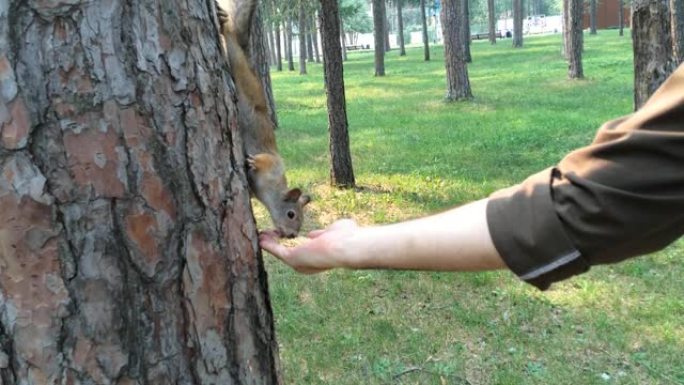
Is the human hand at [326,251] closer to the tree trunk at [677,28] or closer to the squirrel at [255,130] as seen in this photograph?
the squirrel at [255,130]

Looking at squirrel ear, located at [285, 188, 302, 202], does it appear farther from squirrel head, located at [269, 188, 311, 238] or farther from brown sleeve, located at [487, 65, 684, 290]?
brown sleeve, located at [487, 65, 684, 290]

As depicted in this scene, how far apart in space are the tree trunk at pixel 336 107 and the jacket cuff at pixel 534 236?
245 inches

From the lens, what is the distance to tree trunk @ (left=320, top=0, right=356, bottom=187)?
24.4 feet

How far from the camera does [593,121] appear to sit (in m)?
11.1

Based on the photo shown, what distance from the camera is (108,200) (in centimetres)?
152

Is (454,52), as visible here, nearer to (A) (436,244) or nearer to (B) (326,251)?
(B) (326,251)

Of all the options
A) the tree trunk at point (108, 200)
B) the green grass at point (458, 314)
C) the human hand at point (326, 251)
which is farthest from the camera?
the green grass at point (458, 314)

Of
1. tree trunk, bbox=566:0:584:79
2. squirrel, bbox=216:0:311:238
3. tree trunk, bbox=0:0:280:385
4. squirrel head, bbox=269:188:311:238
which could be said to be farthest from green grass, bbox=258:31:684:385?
tree trunk, bbox=566:0:584:79

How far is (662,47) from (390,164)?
3448mm

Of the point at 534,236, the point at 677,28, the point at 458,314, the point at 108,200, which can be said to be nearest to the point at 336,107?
the point at 458,314

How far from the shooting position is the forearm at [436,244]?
1364 mm

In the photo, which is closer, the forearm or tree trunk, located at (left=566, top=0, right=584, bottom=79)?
the forearm

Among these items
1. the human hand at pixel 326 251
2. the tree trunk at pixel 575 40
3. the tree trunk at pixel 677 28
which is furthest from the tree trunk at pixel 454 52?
the human hand at pixel 326 251

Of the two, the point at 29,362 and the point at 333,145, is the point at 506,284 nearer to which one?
the point at 333,145
